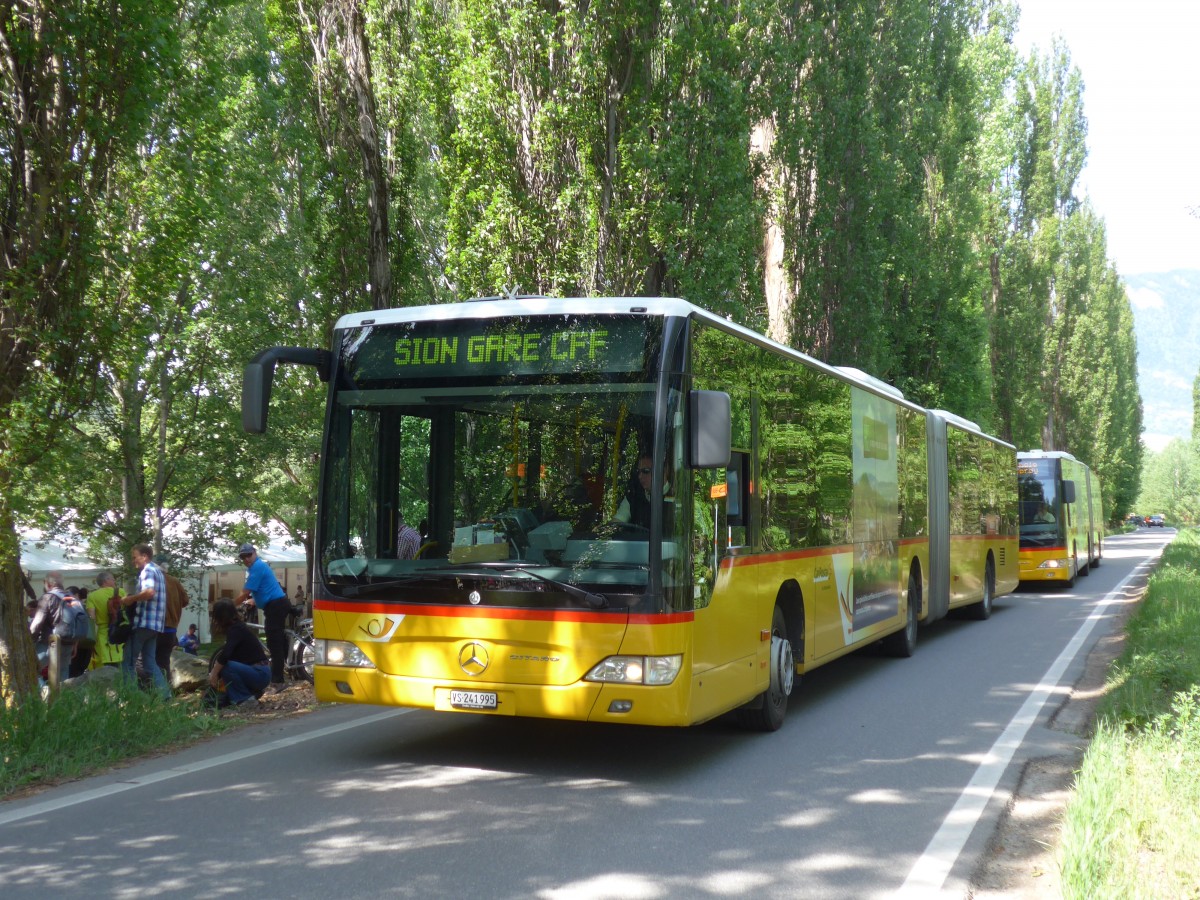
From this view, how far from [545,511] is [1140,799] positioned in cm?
351

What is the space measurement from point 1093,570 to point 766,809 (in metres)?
30.3

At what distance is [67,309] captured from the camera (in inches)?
377

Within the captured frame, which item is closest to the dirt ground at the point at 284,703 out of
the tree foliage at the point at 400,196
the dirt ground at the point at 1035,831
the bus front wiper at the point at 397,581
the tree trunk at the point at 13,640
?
the tree trunk at the point at 13,640

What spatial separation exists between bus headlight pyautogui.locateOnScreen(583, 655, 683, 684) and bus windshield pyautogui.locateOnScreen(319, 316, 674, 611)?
1.05ft

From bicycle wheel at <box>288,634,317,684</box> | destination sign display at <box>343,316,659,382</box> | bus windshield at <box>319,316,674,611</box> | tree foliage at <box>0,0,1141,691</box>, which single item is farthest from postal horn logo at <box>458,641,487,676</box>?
bicycle wheel at <box>288,634,317,684</box>

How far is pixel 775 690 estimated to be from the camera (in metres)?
8.83

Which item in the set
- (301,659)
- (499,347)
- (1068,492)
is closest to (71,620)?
(301,659)

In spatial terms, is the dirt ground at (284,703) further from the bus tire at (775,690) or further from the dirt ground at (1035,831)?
the dirt ground at (1035,831)

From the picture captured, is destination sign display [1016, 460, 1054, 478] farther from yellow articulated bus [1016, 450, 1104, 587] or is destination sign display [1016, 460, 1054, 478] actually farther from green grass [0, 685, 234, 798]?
green grass [0, 685, 234, 798]

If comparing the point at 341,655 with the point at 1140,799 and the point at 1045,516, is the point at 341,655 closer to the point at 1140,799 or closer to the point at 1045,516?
the point at 1140,799

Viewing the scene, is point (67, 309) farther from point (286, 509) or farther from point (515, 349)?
point (286, 509)

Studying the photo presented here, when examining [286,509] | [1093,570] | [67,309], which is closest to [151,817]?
[67,309]

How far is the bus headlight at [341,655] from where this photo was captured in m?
7.44

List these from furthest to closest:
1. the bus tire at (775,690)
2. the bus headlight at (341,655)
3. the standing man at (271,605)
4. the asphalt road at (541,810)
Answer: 1. the standing man at (271,605)
2. the bus tire at (775,690)
3. the bus headlight at (341,655)
4. the asphalt road at (541,810)
